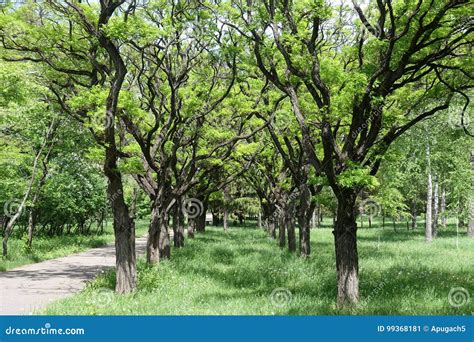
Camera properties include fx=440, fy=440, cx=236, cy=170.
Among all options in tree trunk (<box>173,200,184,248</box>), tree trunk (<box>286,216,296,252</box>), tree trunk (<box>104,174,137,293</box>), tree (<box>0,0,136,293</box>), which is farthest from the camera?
tree trunk (<box>173,200,184,248</box>)

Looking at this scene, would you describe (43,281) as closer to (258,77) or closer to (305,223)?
(305,223)

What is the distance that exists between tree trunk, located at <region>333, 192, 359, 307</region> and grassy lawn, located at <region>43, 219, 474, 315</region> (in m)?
0.41

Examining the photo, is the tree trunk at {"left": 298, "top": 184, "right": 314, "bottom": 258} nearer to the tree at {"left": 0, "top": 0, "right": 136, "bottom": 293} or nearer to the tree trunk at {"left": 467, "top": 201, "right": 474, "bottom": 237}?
Result: the tree at {"left": 0, "top": 0, "right": 136, "bottom": 293}

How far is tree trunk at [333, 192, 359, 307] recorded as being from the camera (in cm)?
999

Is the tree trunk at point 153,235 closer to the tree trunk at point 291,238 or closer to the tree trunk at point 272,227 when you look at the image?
the tree trunk at point 291,238

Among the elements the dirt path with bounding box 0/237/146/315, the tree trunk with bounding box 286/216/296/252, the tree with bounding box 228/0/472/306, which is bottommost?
the dirt path with bounding box 0/237/146/315

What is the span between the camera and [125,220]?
11.6 meters

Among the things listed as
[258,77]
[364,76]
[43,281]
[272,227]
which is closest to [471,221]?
[272,227]

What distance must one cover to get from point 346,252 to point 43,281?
31.0ft

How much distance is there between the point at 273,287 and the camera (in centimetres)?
1255

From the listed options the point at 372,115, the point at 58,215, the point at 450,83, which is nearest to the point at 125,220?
the point at 372,115

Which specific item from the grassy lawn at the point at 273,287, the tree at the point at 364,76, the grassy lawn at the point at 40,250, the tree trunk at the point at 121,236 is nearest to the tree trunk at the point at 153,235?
the grassy lawn at the point at 273,287

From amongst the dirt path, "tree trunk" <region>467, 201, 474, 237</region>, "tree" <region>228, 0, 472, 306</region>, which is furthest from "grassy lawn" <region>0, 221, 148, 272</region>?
"tree trunk" <region>467, 201, 474, 237</region>

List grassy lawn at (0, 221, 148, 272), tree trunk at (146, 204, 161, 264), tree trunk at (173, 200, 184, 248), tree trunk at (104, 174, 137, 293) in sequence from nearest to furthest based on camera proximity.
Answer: tree trunk at (104, 174, 137, 293)
tree trunk at (146, 204, 161, 264)
grassy lawn at (0, 221, 148, 272)
tree trunk at (173, 200, 184, 248)
